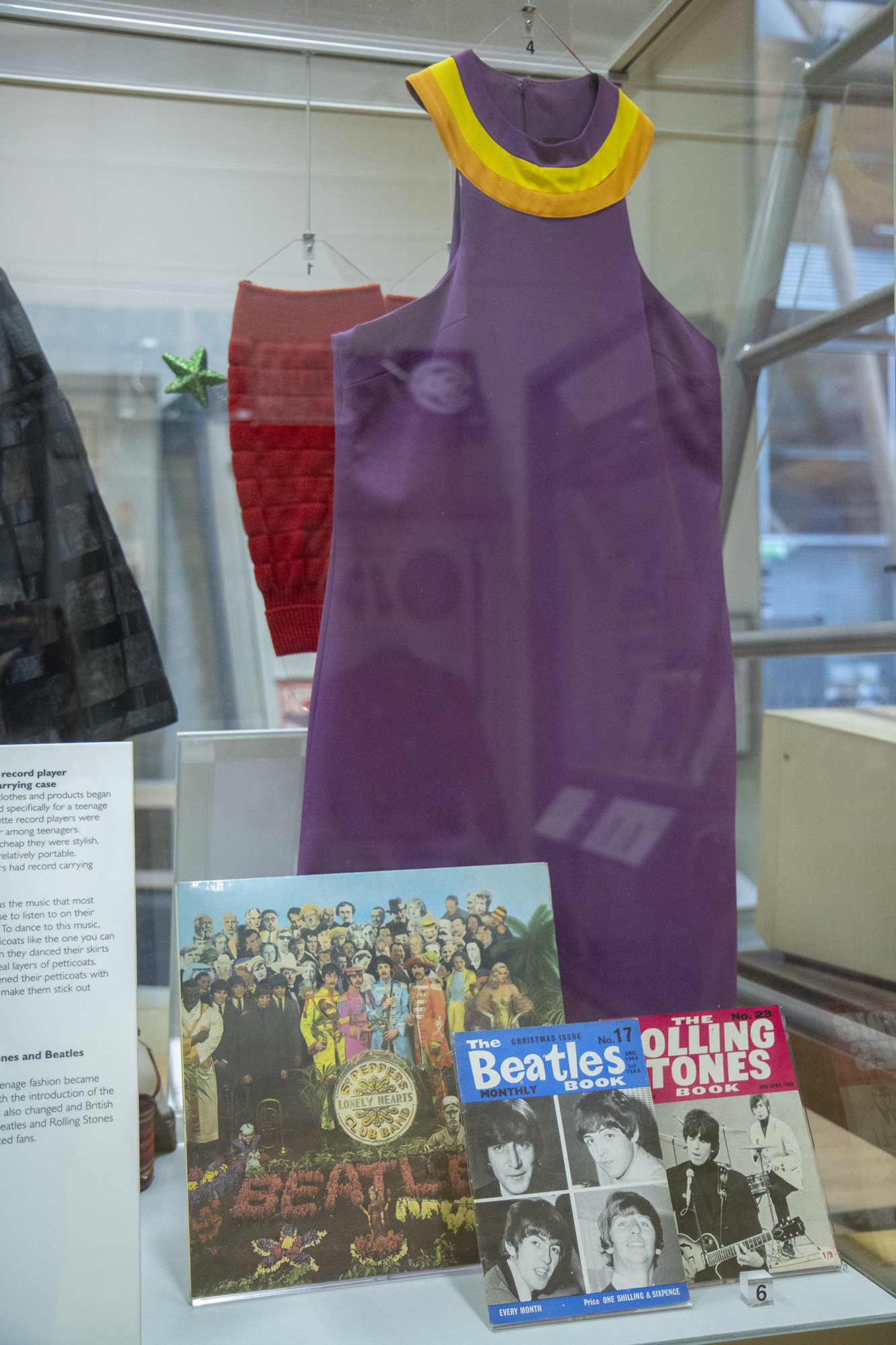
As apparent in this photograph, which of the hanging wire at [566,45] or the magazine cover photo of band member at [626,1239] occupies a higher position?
the hanging wire at [566,45]

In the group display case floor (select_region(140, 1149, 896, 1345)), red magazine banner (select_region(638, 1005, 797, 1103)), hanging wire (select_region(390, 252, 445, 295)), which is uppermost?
hanging wire (select_region(390, 252, 445, 295))

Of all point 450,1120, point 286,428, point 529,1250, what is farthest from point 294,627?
point 529,1250

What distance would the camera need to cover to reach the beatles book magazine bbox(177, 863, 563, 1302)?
75 centimetres

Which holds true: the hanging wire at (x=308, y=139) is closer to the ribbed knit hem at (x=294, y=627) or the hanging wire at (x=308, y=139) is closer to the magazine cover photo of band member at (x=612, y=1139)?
the ribbed knit hem at (x=294, y=627)

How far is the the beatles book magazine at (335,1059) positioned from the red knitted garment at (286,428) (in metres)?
0.31

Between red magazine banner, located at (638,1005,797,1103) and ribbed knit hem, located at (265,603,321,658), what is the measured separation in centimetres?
47

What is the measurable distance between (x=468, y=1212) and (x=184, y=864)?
41 centimetres

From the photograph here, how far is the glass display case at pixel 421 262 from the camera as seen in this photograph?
3.14 ft

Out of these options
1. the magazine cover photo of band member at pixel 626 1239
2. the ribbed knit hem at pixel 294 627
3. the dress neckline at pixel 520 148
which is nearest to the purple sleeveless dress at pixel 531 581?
the dress neckline at pixel 520 148

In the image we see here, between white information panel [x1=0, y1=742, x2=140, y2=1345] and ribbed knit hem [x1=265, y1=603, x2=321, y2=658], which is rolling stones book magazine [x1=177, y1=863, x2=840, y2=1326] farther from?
ribbed knit hem [x1=265, y1=603, x2=321, y2=658]

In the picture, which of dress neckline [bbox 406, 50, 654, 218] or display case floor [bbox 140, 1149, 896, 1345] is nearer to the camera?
display case floor [bbox 140, 1149, 896, 1345]

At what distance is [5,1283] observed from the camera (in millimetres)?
665

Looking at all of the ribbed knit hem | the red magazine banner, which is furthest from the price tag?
the ribbed knit hem

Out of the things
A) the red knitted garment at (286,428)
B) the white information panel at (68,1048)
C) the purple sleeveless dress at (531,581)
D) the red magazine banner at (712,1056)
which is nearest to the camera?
the white information panel at (68,1048)
